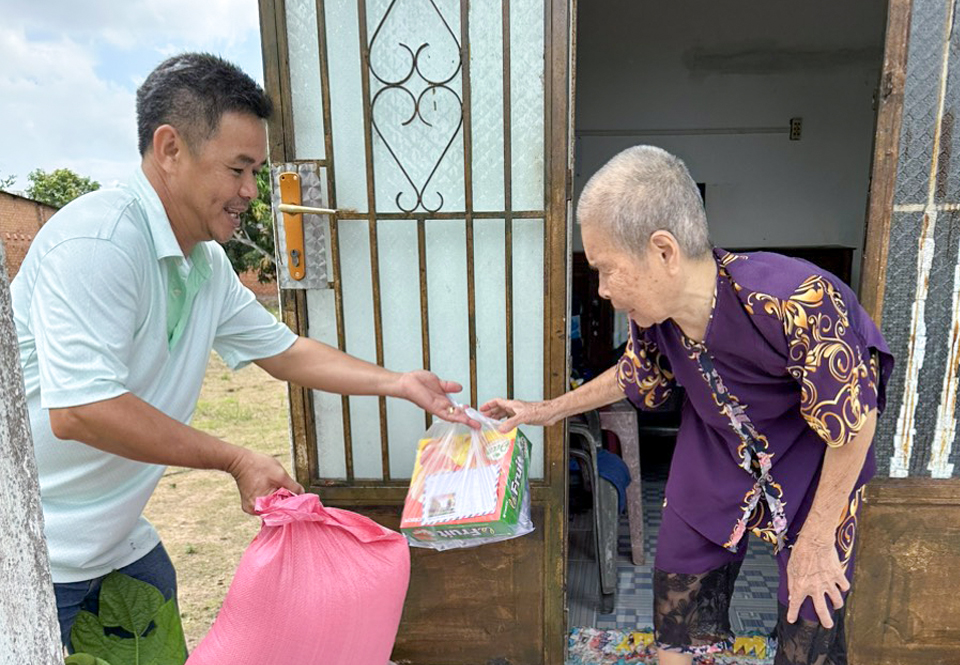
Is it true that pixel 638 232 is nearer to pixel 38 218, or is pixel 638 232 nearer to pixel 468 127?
pixel 468 127

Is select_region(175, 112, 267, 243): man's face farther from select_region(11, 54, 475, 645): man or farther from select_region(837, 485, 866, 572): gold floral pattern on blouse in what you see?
select_region(837, 485, 866, 572): gold floral pattern on blouse

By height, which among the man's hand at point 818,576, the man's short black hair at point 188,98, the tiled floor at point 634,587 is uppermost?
the man's short black hair at point 188,98

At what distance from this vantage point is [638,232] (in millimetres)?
1311

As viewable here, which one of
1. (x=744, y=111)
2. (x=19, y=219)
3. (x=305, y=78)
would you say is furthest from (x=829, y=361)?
(x=19, y=219)

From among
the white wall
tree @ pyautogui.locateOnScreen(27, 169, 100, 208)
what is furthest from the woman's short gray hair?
tree @ pyautogui.locateOnScreen(27, 169, 100, 208)

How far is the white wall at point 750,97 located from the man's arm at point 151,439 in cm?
423

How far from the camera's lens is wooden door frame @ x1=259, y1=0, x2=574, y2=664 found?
1.88 metres

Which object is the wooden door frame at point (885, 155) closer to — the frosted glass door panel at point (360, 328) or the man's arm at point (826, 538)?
the man's arm at point (826, 538)

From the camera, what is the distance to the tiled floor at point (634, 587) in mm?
2627

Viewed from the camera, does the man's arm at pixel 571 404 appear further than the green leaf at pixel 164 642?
Yes

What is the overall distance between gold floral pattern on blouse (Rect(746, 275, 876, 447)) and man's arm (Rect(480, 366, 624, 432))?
55 cm

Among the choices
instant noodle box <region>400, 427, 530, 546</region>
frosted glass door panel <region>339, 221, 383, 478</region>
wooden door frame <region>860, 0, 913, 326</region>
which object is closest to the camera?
instant noodle box <region>400, 427, 530, 546</region>

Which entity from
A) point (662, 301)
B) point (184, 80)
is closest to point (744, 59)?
point (662, 301)

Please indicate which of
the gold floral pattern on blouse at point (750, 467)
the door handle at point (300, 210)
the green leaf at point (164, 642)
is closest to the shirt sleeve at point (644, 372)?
the gold floral pattern on blouse at point (750, 467)
